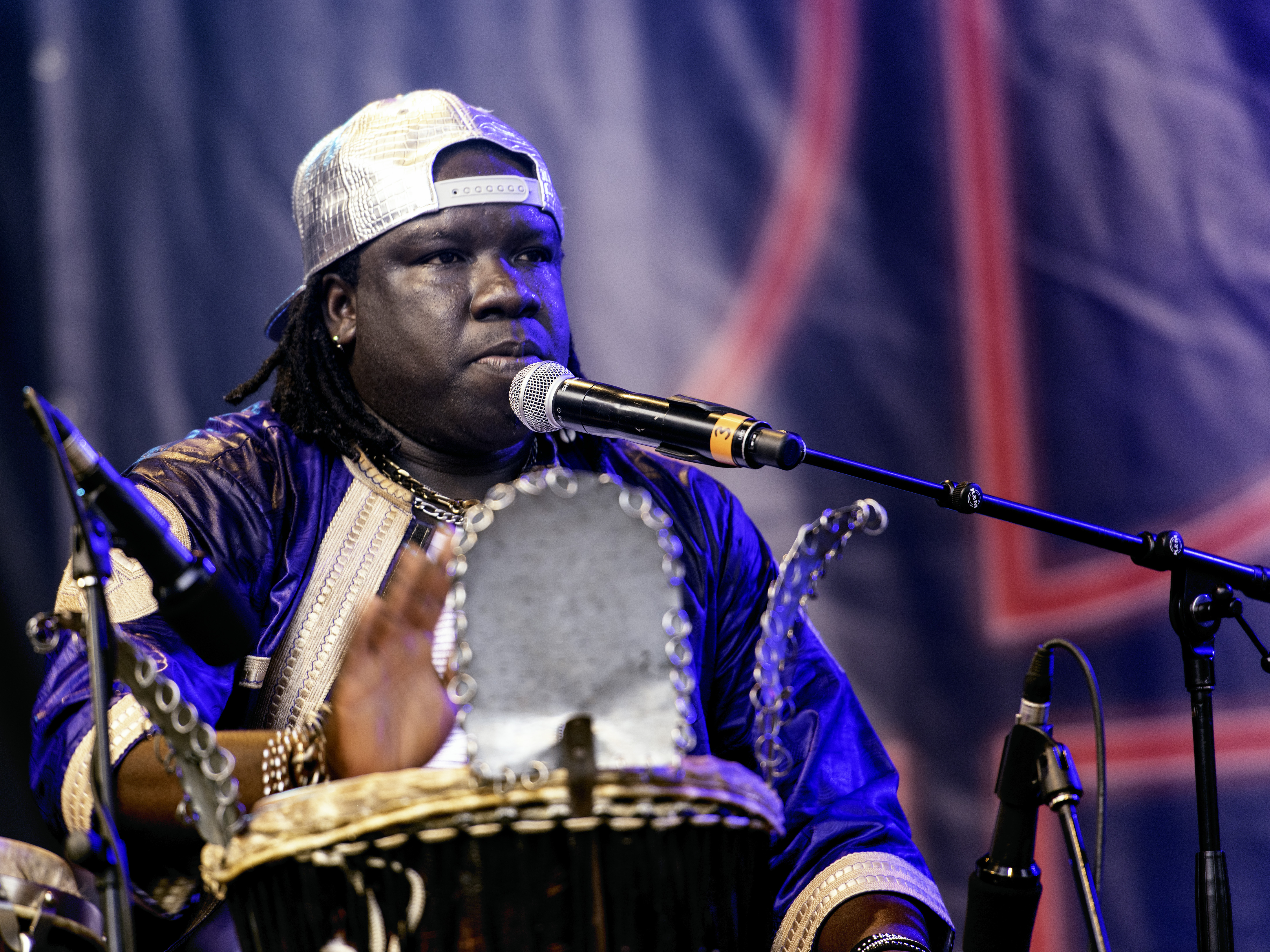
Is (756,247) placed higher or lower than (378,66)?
lower

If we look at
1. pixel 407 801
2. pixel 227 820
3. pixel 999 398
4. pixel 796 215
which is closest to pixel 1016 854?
pixel 407 801

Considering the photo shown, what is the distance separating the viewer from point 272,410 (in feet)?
7.87

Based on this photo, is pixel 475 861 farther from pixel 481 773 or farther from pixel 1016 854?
pixel 1016 854

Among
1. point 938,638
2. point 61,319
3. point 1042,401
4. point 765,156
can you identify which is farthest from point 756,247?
point 61,319

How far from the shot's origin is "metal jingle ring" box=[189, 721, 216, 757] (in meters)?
1.14

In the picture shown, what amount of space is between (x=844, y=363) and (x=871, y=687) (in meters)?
0.80

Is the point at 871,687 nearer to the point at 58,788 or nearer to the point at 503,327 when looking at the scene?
the point at 503,327

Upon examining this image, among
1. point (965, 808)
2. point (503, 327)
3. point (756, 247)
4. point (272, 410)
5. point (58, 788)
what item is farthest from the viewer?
point (756, 247)

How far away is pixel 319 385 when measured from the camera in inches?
94.0

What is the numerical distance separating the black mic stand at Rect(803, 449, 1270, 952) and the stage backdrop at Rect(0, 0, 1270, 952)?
1.21 meters

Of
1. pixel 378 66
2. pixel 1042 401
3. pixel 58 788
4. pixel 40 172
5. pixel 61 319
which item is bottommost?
pixel 58 788

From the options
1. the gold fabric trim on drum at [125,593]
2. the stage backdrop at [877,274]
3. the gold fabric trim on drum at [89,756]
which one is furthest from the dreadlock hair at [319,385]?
the stage backdrop at [877,274]

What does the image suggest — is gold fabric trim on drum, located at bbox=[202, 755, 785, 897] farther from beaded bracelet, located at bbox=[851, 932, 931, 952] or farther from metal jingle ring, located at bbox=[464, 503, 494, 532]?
beaded bracelet, located at bbox=[851, 932, 931, 952]

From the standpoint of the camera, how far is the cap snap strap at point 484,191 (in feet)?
7.22
